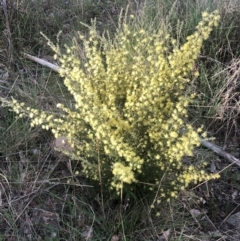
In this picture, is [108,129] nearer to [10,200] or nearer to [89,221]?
[89,221]

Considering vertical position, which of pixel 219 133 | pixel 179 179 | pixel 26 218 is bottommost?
pixel 26 218

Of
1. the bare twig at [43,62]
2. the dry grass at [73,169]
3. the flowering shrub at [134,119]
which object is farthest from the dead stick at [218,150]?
the bare twig at [43,62]

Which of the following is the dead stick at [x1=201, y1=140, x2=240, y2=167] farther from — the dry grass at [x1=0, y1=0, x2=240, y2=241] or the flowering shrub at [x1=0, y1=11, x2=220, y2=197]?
the flowering shrub at [x1=0, y1=11, x2=220, y2=197]

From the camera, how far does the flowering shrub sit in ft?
6.70

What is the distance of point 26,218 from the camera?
7.65 ft

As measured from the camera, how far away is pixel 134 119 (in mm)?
2135

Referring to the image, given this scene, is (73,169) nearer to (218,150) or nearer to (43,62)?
(218,150)

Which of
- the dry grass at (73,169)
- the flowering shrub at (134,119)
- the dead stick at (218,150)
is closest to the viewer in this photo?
the flowering shrub at (134,119)

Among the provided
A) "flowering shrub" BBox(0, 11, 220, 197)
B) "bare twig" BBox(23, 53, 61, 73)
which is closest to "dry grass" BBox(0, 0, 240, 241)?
"bare twig" BBox(23, 53, 61, 73)

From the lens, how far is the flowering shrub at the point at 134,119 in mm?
2043

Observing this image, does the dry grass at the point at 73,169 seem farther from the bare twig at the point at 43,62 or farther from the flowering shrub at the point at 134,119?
the flowering shrub at the point at 134,119

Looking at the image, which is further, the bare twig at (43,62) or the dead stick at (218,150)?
the bare twig at (43,62)

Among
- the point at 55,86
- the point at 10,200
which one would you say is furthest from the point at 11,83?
the point at 10,200

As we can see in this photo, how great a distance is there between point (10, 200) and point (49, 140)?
506mm
